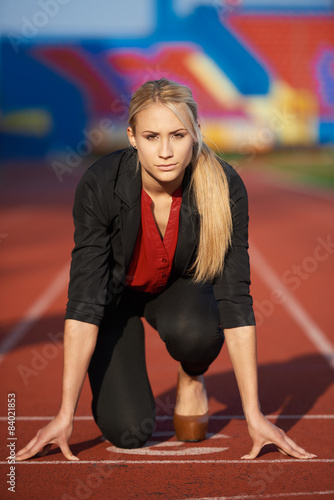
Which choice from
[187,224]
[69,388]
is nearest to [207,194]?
[187,224]

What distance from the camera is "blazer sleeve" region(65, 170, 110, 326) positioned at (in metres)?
3.30

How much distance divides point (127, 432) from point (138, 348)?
1.45 ft

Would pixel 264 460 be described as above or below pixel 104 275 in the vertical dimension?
below

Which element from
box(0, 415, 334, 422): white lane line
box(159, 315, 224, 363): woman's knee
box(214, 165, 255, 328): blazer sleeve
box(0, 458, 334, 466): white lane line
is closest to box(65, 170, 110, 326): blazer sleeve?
box(159, 315, 224, 363): woman's knee

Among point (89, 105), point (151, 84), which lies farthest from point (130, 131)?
point (89, 105)

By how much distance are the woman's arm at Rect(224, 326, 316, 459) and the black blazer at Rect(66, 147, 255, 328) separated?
63 millimetres

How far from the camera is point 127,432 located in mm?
3561

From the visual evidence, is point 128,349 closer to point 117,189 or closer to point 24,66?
point 117,189

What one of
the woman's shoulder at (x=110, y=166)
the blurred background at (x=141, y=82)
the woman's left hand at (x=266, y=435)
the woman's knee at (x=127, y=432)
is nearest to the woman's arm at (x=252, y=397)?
the woman's left hand at (x=266, y=435)

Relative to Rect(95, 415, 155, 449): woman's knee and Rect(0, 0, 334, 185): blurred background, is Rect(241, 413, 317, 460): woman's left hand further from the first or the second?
Rect(0, 0, 334, 185): blurred background

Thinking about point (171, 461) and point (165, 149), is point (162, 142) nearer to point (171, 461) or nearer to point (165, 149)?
point (165, 149)

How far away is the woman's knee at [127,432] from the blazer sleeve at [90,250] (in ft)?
1.86

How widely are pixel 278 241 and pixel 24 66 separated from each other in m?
26.2

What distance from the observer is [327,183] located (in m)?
22.0
